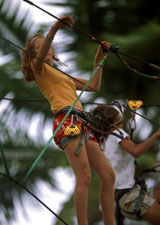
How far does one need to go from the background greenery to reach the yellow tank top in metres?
4.83

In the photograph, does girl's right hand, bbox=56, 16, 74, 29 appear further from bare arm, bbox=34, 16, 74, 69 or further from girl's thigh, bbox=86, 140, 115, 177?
girl's thigh, bbox=86, 140, 115, 177

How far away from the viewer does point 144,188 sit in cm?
411

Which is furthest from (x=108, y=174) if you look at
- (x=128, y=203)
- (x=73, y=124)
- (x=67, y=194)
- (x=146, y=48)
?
(x=67, y=194)

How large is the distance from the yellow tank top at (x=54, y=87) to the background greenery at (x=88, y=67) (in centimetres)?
483

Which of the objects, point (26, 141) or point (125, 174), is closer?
point (125, 174)

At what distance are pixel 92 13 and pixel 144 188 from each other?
17.9 ft

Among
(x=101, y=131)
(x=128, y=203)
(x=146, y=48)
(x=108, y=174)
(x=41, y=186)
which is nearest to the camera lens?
(x=108, y=174)

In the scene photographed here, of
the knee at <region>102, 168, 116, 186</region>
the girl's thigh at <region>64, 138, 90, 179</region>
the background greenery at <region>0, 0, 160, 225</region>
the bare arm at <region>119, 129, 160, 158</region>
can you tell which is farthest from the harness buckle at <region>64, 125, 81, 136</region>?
the background greenery at <region>0, 0, 160, 225</region>

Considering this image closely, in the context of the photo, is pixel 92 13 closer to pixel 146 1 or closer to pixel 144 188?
pixel 146 1

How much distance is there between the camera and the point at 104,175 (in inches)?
137

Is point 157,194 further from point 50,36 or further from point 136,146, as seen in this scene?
point 50,36

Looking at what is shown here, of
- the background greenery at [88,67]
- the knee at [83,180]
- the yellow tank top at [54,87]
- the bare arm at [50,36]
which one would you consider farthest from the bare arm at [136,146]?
the background greenery at [88,67]

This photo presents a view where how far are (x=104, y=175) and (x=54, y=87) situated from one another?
621 millimetres

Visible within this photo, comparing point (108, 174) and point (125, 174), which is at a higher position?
→ point (108, 174)
